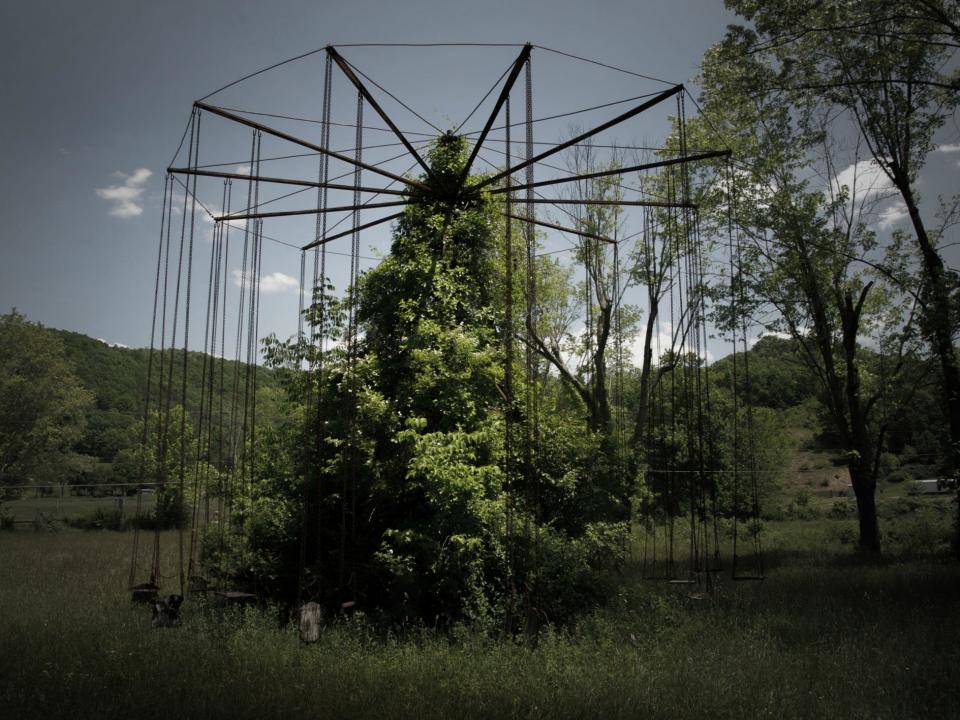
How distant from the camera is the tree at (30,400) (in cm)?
4006

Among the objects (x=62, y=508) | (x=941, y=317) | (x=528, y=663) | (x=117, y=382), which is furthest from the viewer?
(x=117, y=382)

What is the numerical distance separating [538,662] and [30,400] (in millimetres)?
42076

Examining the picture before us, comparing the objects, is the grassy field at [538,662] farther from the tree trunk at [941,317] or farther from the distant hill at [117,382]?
the distant hill at [117,382]

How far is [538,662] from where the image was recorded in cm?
1022

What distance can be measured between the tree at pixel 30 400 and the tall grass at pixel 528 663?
29.7 metres

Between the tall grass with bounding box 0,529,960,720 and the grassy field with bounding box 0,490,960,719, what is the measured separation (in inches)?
1.5

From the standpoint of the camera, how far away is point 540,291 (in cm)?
3098

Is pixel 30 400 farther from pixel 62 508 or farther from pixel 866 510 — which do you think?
pixel 866 510

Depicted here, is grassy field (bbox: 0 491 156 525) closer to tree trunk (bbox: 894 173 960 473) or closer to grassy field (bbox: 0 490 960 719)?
grassy field (bbox: 0 490 960 719)

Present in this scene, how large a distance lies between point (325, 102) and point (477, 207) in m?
5.91

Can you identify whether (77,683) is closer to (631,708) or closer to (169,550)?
(631,708)

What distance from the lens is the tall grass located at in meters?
8.45

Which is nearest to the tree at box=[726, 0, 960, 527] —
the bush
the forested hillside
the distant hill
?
the forested hillside

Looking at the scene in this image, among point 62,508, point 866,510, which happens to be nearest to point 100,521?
point 62,508
